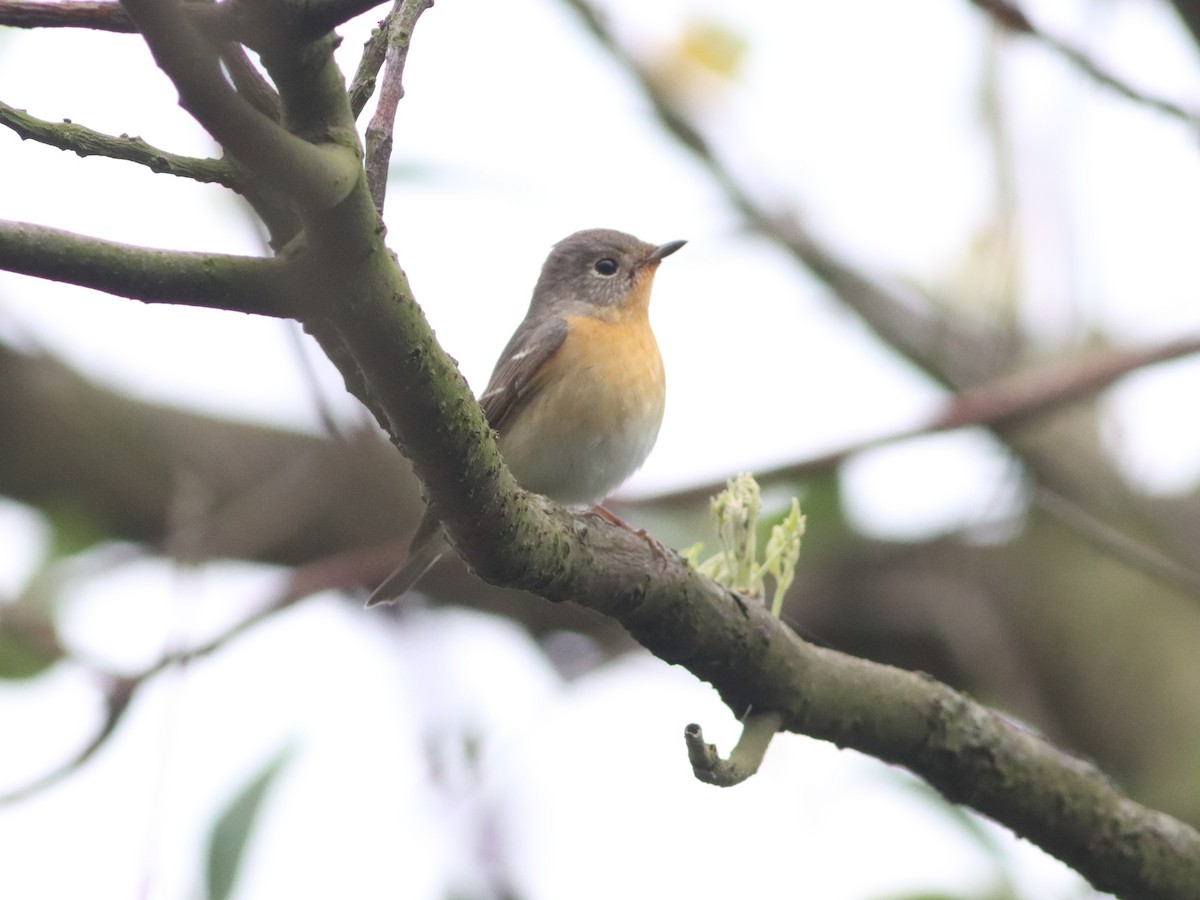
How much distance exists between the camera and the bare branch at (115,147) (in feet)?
6.48

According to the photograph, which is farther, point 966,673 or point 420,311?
point 966,673

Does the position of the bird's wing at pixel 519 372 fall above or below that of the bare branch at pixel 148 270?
below

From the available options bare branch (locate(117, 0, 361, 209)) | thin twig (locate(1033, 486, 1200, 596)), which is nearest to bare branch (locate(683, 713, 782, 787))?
bare branch (locate(117, 0, 361, 209))

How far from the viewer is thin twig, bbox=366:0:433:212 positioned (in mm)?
2422

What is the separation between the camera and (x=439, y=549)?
5246 mm

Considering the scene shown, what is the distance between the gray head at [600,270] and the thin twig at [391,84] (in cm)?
363

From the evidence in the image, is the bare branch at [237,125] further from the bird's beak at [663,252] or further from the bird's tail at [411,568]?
the bird's beak at [663,252]

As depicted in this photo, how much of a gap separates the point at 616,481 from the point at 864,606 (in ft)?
5.13

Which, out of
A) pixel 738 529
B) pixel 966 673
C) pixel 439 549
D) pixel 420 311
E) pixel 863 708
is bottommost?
pixel 966 673

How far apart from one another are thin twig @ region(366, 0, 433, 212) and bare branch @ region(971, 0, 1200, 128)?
7.04 feet

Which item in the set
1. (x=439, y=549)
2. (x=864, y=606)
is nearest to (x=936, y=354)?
(x=864, y=606)

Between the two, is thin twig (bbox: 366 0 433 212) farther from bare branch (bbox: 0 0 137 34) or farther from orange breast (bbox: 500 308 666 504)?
orange breast (bbox: 500 308 666 504)

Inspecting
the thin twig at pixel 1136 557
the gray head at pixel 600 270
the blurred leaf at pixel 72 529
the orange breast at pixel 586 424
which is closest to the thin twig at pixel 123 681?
the orange breast at pixel 586 424

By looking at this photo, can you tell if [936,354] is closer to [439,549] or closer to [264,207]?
[439,549]
